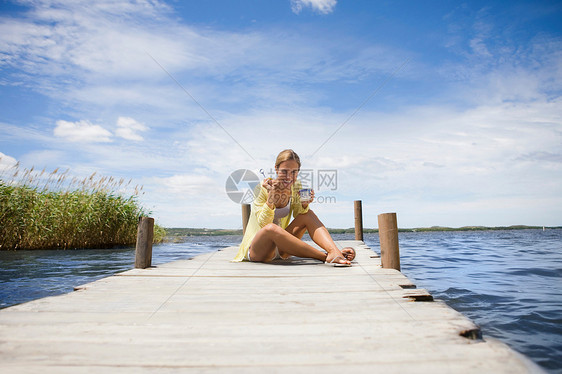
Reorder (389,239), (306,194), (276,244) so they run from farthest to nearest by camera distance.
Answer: (276,244), (306,194), (389,239)

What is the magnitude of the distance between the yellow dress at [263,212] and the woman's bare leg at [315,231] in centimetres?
9

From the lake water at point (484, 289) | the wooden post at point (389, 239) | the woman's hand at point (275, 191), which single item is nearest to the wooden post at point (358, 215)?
the lake water at point (484, 289)

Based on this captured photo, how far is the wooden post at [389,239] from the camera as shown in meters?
3.83

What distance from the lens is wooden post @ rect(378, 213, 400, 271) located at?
151 inches

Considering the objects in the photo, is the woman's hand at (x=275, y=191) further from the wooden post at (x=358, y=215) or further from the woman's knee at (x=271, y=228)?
the wooden post at (x=358, y=215)

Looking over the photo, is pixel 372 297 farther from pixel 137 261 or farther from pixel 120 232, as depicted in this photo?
pixel 120 232

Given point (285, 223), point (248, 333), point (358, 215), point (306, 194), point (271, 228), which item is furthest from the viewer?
point (358, 215)

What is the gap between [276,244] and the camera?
14.0 ft

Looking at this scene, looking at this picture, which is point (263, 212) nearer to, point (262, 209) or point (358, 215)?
point (262, 209)

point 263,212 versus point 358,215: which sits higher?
point 358,215

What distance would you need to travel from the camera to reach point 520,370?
126cm

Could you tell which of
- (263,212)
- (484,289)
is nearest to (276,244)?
(263,212)

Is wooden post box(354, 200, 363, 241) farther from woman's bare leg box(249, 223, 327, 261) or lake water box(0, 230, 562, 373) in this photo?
woman's bare leg box(249, 223, 327, 261)

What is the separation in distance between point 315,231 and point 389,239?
911mm
